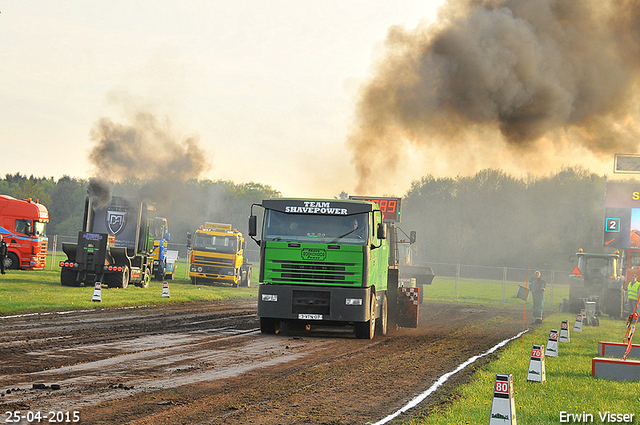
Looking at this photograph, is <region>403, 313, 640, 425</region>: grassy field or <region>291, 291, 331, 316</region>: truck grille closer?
<region>403, 313, 640, 425</region>: grassy field

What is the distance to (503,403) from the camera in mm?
6086

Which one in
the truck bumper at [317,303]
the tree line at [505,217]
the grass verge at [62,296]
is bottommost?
the grass verge at [62,296]

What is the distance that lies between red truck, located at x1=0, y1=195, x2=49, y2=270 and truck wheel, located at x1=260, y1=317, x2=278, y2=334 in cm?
2530

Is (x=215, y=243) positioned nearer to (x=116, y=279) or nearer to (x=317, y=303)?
(x=116, y=279)

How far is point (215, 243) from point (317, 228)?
2467cm

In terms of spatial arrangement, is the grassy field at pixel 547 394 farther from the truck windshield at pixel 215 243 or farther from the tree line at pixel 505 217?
the tree line at pixel 505 217

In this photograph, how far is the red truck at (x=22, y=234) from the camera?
36.9 metres

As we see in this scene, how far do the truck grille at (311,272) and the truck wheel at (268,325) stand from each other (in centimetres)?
159

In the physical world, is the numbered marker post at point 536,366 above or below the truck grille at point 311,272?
below

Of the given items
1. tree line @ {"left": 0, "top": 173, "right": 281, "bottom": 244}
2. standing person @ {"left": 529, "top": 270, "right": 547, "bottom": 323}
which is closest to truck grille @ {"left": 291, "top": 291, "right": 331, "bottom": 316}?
standing person @ {"left": 529, "top": 270, "right": 547, "bottom": 323}

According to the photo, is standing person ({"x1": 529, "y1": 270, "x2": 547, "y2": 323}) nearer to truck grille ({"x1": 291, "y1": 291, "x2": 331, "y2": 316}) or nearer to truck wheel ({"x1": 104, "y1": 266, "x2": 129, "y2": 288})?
truck grille ({"x1": 291, "y1": 291, "x2": 331, "y2": 316})

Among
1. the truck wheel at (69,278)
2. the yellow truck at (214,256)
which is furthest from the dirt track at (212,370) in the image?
the yellow truck at (214,256)

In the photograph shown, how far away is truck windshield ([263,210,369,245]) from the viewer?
49.8 feet

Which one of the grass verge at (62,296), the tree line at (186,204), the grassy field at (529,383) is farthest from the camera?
the tree line at (186,204)
